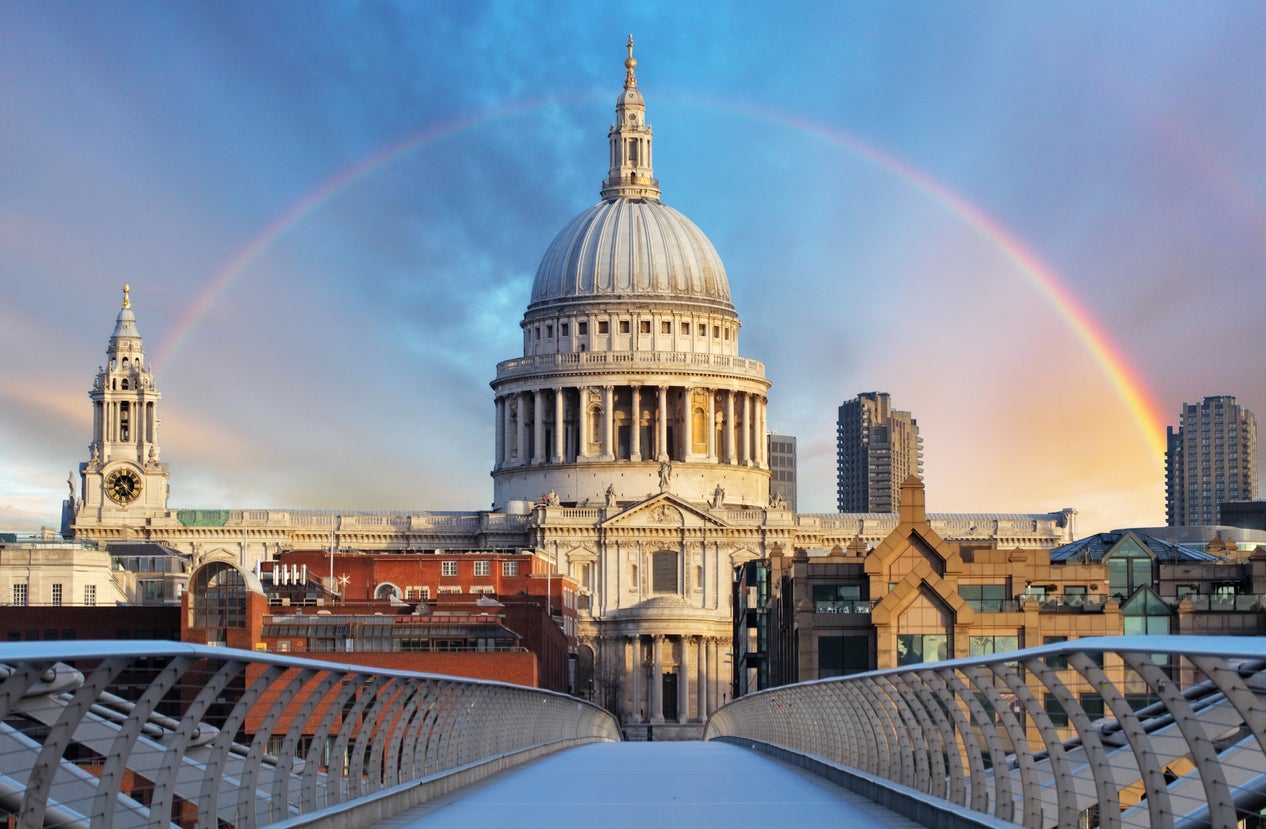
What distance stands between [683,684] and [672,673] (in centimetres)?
170

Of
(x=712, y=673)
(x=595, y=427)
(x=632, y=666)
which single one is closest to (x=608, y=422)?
(x=595, y=427)

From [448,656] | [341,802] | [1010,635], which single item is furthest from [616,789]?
[448,656]

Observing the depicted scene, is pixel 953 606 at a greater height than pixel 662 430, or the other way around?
pixel 662 430

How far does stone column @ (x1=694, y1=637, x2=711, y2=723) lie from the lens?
166m

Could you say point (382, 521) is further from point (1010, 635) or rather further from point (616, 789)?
point (616, 789)

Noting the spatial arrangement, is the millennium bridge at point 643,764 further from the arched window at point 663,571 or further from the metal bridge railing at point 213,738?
the arched window at point 663,571

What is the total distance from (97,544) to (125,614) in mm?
72151

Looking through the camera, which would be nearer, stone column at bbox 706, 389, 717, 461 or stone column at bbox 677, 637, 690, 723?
stone column at bbox 677, 637, 690, 723

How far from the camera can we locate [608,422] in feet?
648

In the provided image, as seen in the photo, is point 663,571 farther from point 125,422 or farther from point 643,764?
point 643,764

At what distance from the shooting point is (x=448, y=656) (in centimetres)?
9581

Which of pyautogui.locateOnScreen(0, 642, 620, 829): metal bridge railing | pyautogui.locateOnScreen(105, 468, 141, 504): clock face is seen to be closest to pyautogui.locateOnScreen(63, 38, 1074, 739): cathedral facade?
pyautogui.locateOnScreen(105, 468, 141, 504): clock face

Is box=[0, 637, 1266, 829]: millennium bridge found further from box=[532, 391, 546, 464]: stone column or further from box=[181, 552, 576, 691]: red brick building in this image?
box=[532, 391, 546, 464]: stone column

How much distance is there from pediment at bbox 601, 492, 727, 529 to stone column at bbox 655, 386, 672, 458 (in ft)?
40.1
